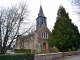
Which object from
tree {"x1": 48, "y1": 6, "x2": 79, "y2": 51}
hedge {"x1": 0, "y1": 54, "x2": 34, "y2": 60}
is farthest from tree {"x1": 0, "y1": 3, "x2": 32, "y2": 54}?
tree {"x1": 48, "y1": 6, "x2": 79, "y2": 51}

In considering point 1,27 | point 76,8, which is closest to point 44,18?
point 1,27

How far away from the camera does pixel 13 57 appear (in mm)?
12648

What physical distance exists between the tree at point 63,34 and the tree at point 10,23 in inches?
429

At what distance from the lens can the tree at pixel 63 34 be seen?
27.8 meters

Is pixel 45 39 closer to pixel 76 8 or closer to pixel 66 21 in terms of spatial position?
pixel 66 21

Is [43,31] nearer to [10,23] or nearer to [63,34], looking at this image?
[63,34]

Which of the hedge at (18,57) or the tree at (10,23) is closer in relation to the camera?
the hedge at (18,57)

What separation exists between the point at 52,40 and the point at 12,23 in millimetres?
13943

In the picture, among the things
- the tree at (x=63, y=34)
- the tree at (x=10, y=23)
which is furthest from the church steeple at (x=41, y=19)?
the tree at (x=10, y=23)

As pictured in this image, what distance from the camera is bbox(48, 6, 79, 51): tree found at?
91.3 feet

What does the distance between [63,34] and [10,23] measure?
1407cm

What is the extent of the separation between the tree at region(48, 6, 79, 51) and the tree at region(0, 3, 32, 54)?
1089 cm

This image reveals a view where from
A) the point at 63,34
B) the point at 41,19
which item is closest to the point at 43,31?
the point at 41,19

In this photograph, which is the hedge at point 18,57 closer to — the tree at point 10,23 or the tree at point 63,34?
the tree at point 10,23
